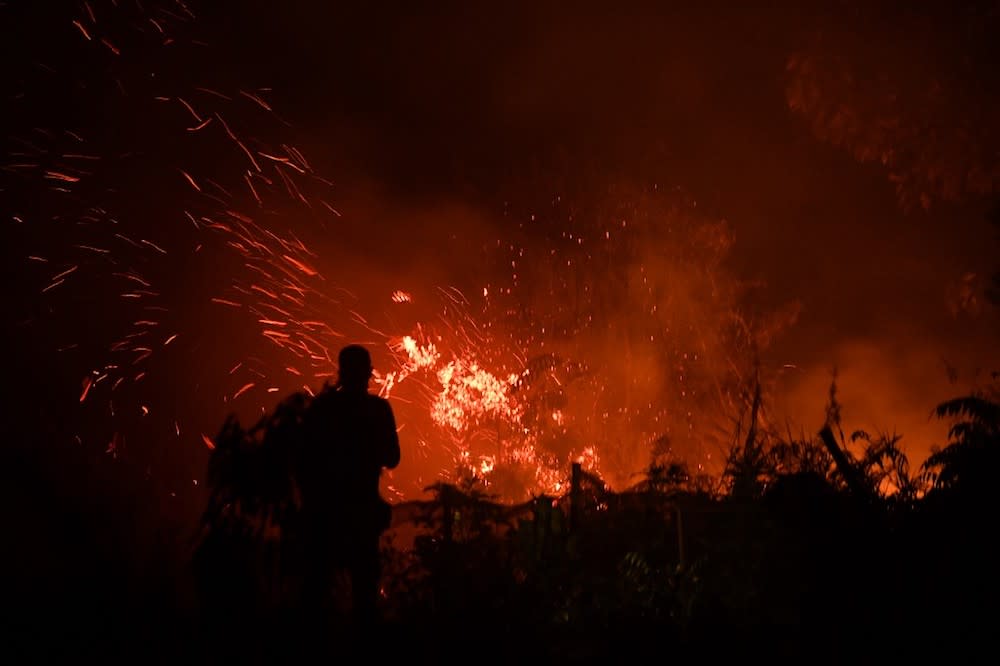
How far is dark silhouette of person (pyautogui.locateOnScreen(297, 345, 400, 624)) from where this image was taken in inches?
203

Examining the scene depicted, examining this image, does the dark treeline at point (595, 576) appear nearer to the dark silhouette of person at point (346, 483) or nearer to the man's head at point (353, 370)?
the dark silhouette of person at point (346, 483)

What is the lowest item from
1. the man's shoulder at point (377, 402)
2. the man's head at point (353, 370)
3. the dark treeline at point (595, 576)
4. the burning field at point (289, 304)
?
the dark treeline at point (595, 576)

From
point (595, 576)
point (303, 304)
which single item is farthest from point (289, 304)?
point (595, 576)

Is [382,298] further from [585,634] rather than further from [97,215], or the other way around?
[585,634]

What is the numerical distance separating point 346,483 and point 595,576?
216 cm

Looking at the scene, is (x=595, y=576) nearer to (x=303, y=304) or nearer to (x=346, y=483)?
(x=346, y=483)

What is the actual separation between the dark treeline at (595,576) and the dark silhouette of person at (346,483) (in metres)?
0.12

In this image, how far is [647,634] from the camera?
5582 mm

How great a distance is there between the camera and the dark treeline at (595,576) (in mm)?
5000

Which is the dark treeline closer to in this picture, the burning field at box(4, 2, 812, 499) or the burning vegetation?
the burning vegetation

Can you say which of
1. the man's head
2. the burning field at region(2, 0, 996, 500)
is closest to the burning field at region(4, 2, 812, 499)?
the burning field at region(2, 0, 996, 500)

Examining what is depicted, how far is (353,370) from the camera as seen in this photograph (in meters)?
5.46

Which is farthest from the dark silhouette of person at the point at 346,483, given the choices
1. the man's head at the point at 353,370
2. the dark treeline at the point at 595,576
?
the dark treeline at the point at 595,576

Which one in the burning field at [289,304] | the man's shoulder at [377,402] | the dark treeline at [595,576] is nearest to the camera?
the dark treeline at [595,576]
